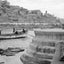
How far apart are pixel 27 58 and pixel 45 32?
123 cm

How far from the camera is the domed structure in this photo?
5.87 m

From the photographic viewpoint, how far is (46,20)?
325ft

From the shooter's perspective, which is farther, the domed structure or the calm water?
the calm water

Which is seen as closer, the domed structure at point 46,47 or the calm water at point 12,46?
the domed structure at point 46,47

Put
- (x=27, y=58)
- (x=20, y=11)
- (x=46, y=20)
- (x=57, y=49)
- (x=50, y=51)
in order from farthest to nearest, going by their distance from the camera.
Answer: (x=20, y=11)
(x=46, y=20)
(x=27, y=58)
(x=50, y=51)
(x=57, y=49)

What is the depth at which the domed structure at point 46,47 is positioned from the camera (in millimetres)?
5867

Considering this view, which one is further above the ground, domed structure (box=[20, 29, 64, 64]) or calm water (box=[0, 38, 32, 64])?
domed structure (box=[20, 29, 64, 64])

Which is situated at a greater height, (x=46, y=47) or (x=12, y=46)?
(x=46, y=47)

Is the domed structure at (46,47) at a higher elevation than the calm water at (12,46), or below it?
higher

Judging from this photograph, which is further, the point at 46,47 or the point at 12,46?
Answer: the point at 12,46

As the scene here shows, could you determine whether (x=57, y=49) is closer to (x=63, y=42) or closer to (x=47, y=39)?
(x=63, y=42)

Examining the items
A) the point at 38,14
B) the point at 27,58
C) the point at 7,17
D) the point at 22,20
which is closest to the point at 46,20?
the point at 38,14

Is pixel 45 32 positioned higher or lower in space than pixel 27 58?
higher

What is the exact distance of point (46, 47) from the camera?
6.16m
